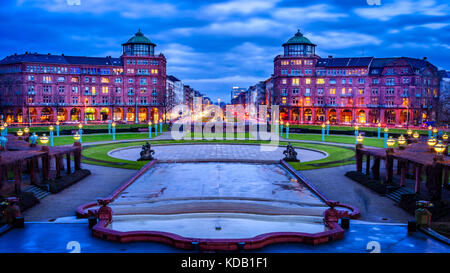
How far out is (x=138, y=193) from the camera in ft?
81.5

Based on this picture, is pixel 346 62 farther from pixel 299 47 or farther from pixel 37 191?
pixel 37 191

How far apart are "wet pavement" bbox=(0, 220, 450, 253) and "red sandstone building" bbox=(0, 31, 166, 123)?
320ft

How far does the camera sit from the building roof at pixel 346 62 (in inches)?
4183

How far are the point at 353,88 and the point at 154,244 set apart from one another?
342 ft

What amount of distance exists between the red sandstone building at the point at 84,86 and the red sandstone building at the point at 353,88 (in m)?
43.5

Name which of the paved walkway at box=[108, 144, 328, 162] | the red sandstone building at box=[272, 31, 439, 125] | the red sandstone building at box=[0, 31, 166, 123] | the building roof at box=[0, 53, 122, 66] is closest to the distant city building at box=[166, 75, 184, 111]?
the red sandstone building at box=[0, 31, 166, 123]

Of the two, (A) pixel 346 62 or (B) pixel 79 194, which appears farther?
(A) pixel 346 62

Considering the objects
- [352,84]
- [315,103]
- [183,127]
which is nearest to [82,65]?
[183,127]

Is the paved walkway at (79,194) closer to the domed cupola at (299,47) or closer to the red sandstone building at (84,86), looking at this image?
the red sandstone building at (84,86)

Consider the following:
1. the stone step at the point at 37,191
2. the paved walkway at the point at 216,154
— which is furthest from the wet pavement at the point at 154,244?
the paved walkway at the point at 216,154

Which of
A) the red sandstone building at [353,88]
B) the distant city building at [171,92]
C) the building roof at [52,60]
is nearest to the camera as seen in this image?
the red sandstone building at [353,88]

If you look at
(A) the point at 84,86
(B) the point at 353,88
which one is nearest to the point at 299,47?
(B) the point at 353,88

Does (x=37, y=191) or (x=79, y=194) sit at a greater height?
(x=37, y=191)

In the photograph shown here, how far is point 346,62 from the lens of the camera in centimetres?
10875
